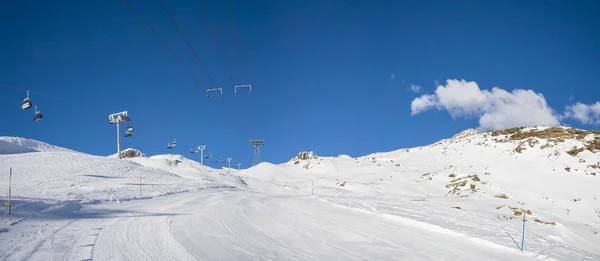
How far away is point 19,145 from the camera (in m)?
43.8

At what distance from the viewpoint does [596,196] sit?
78.3 feet

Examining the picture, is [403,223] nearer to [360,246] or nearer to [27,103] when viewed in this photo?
[360,246]

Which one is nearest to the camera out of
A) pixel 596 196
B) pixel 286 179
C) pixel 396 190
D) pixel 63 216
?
pixel 63 216

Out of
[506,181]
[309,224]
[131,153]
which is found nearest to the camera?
[309,224]

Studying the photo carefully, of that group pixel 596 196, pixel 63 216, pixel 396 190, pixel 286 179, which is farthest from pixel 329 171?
pixel 63 216

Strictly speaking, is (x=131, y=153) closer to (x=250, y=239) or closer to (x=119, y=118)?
(x=119, y=118)

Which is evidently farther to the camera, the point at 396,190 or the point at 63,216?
the point at 396,190

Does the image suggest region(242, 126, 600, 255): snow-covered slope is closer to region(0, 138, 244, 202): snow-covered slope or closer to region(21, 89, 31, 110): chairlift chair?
region(0, 138, 244, 202): snow-covered slope

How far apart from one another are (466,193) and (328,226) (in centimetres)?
2024

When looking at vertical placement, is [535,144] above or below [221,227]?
above

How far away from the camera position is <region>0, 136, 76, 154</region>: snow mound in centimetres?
4150

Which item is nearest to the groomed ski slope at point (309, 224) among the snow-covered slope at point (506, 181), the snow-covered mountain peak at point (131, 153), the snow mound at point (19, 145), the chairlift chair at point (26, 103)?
the snow-covered slope at point (506, 181)

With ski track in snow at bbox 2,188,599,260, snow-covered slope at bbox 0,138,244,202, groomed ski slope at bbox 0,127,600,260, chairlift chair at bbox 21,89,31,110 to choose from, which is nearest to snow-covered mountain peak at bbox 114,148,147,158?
snow-covered slope at bbox 0,138,244,202

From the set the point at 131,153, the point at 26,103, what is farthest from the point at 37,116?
the point at 131,153
